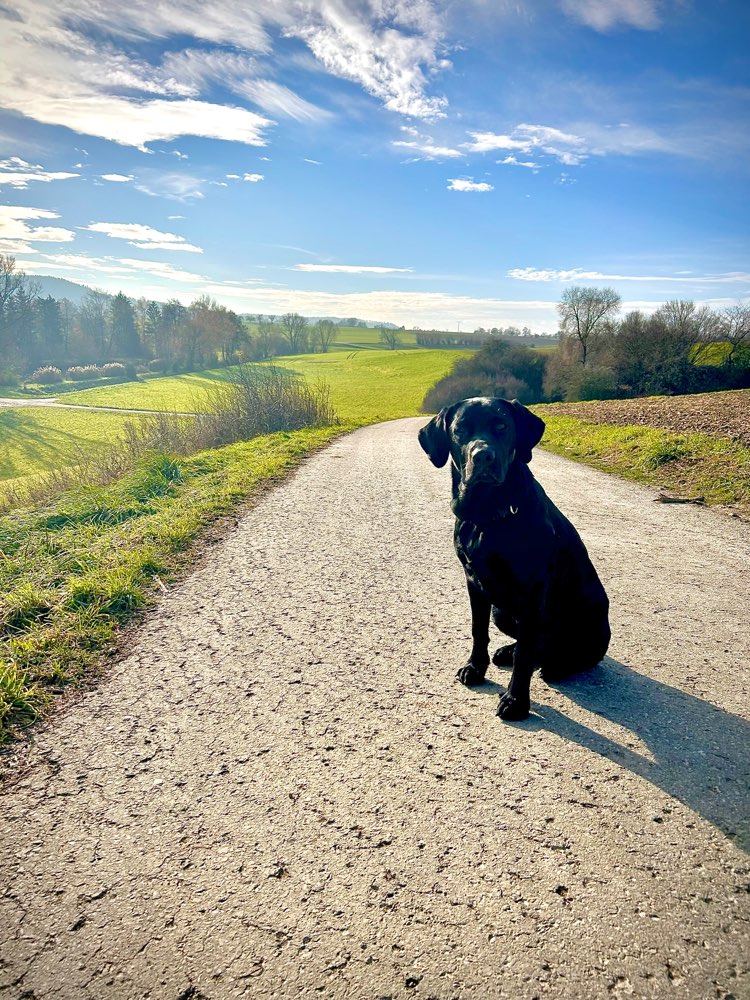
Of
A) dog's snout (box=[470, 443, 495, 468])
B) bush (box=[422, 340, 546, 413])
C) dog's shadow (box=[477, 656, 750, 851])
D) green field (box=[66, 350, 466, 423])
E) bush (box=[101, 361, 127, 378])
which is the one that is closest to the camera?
dog's shadow (box=[477, 656, 750, 851])

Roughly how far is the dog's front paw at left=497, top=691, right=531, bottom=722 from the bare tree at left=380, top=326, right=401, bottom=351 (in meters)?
99.4

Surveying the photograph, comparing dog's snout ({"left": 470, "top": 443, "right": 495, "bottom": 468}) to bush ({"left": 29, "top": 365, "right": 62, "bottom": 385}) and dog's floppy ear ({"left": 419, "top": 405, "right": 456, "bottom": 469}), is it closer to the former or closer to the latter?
dog's floppy ear ({"left": 419, "top": 405, "right": 456, "bottom": 469})

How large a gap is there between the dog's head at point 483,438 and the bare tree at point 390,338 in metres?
99.0

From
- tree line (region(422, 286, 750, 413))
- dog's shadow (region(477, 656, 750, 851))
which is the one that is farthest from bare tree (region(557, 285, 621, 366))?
dog's shadow (region(477, 656, 750, 851))

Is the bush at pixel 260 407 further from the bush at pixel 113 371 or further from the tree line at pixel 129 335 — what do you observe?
the bush at pixel 113 371

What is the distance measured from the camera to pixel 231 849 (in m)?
2.35

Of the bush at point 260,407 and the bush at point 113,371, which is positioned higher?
the bush at point 113,371

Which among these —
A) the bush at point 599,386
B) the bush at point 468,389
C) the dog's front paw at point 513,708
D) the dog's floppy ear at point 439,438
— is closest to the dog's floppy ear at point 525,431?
the dog's floppy ear at point 439,438

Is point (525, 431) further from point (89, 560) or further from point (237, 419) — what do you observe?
point (237, 419)

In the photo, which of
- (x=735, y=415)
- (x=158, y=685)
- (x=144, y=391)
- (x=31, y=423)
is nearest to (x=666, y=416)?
(x=735, y=415)

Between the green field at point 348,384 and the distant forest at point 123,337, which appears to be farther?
the distant forest at point 123,337

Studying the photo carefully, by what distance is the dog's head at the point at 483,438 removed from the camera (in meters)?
2.75

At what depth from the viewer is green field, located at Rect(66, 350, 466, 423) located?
1829 inches

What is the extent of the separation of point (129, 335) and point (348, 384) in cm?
4732
